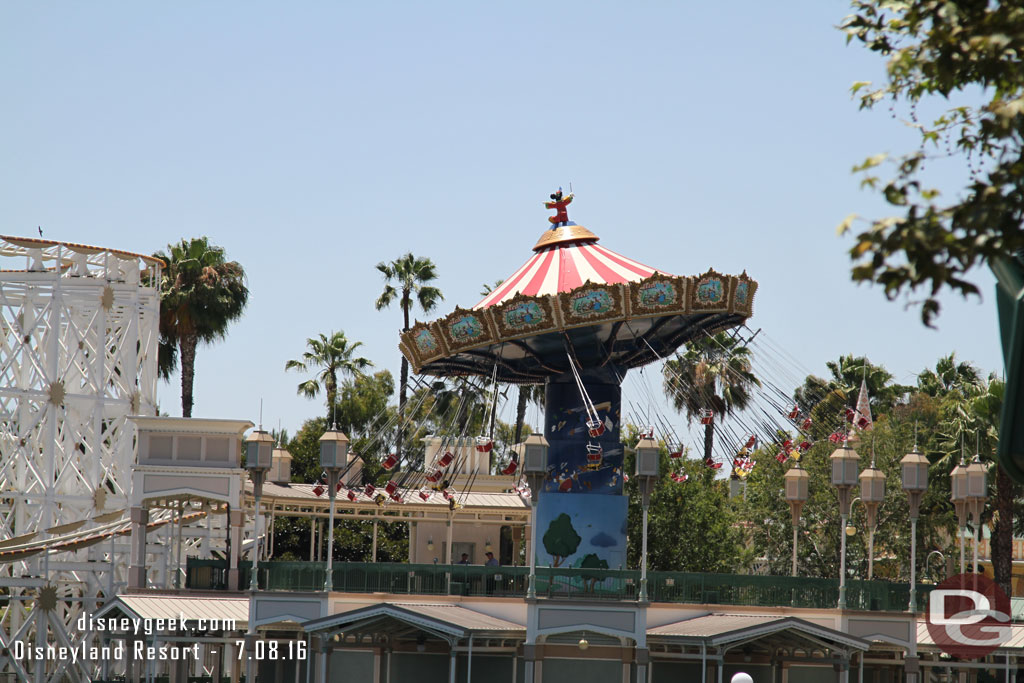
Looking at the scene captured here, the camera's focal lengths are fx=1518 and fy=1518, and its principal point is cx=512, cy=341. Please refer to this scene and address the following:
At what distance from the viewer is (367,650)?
31.3 meters

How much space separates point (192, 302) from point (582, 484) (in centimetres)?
2971

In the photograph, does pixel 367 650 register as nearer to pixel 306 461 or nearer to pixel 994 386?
pixel 994 386

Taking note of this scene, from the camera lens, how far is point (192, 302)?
5938cm

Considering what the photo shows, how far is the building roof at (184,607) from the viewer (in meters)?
31.8

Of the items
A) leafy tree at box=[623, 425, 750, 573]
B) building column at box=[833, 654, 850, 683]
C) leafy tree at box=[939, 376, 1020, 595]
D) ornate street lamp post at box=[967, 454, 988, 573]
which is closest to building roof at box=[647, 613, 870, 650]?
building column at box=[833, 654, 850, 683]

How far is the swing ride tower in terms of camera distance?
32.2 meters

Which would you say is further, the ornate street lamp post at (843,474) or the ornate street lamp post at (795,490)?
the ornate street lamp post at (795,490)

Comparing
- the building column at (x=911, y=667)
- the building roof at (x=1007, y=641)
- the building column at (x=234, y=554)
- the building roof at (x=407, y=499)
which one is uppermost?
the building roof at (x=407, y=499)

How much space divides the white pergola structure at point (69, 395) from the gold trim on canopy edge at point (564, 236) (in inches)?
628

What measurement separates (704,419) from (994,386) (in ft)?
41.2

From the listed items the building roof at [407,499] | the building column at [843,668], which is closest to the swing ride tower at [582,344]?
the building column at [843,668]

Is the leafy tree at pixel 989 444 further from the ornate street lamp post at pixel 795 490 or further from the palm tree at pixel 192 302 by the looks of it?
the palm tree at pixel 192 302

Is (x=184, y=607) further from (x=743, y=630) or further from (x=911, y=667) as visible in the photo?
(x=911, y=667)

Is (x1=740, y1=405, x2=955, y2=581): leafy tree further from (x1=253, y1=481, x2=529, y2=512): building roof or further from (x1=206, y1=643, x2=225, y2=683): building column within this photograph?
(x1=206, y1=643, x2=225, y2=683): building column
